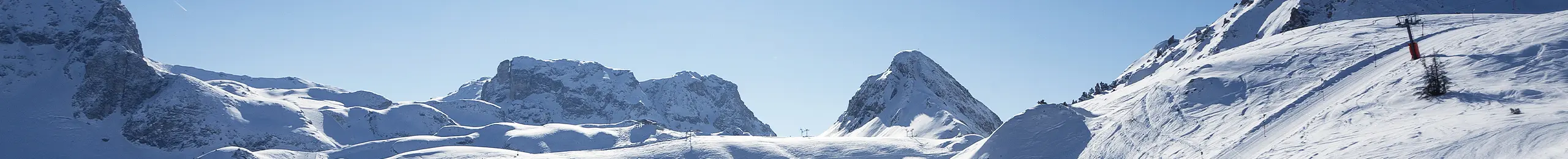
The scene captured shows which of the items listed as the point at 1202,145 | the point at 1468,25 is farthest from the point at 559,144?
the point at 1468,25

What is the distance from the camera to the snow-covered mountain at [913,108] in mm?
143750

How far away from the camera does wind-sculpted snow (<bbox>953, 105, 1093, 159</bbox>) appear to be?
53469mm

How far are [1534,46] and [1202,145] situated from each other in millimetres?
16123

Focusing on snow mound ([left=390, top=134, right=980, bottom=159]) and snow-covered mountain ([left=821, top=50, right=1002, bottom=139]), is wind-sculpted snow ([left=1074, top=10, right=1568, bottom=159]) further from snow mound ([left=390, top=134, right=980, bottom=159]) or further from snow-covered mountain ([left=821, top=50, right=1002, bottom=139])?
snow-covered mountain ([left=821, top=50, right=1002, bottom=139])

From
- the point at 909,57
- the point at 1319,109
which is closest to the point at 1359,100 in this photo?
the point at 1319,109

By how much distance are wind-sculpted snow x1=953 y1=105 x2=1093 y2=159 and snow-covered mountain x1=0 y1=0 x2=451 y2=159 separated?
11460 centimetres

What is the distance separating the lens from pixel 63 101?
153500 mm

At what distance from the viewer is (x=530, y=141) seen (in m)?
99.7

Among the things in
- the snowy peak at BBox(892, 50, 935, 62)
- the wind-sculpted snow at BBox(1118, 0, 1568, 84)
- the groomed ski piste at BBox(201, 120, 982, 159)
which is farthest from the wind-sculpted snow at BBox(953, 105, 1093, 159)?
the snowy peak at BBox(892, 50, 935, 62)

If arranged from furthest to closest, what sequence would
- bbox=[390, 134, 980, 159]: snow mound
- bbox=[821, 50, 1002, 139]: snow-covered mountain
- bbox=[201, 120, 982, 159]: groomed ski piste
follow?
bbox=[821, 50, 1002, 139]: snow-covered mountain → bbox=[201, 120, 982, 159]: groomed ski piste → bbox=[390, 134, 980, 159]: snow mound

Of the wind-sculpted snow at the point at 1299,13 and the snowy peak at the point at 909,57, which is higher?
the snowy peak at the point at 909,57

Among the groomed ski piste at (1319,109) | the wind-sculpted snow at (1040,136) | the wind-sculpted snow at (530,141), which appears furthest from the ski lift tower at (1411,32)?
the wind-sculpted snow at (530,141)

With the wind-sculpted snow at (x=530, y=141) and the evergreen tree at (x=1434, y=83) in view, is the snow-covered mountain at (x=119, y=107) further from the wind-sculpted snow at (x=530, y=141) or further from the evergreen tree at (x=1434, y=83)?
the evergreen tree at (x=1434, y=83)

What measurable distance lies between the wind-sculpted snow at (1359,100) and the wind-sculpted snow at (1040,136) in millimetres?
1192
